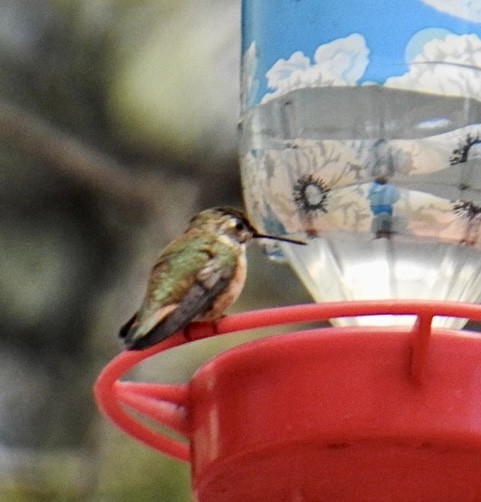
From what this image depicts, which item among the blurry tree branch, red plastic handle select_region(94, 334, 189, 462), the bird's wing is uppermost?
the blurry tree branch

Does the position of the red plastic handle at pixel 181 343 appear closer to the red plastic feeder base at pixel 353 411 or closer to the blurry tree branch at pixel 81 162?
the red plastic feeder base at pixel 353 411

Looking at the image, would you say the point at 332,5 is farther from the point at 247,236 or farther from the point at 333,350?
the point at 333,350

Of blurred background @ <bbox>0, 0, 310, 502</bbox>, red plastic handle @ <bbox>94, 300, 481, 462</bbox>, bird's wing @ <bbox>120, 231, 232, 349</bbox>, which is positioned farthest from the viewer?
blurred background @ <bbox>0, 0, 310, 502</bbox>

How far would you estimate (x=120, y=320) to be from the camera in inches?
77.0

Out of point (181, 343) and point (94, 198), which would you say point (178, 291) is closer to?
point (181, 343)

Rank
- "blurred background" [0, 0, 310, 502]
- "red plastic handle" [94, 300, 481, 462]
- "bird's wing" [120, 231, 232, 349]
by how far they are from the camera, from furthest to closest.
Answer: "blurred background" [0, 0, 310, 502] < "bird's wing" [120, 231, 232, 349] < "red plastic handle" [94, 300, 481, 462]

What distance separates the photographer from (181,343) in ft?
3.69

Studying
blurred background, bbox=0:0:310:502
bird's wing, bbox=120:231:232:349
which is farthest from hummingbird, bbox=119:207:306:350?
blurred background, bbox=0:0:310:502

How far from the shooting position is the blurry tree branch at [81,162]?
200cm

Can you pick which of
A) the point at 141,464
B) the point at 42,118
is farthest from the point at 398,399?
the point at 42,118

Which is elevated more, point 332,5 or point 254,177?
point 332,5

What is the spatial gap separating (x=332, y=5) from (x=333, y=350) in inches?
16.6

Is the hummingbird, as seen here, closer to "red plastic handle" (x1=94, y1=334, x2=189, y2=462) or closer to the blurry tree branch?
"red plastic handle" (x1=94, y1=334, x2=189, y2=462)

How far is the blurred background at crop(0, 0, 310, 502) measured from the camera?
1927 mm
